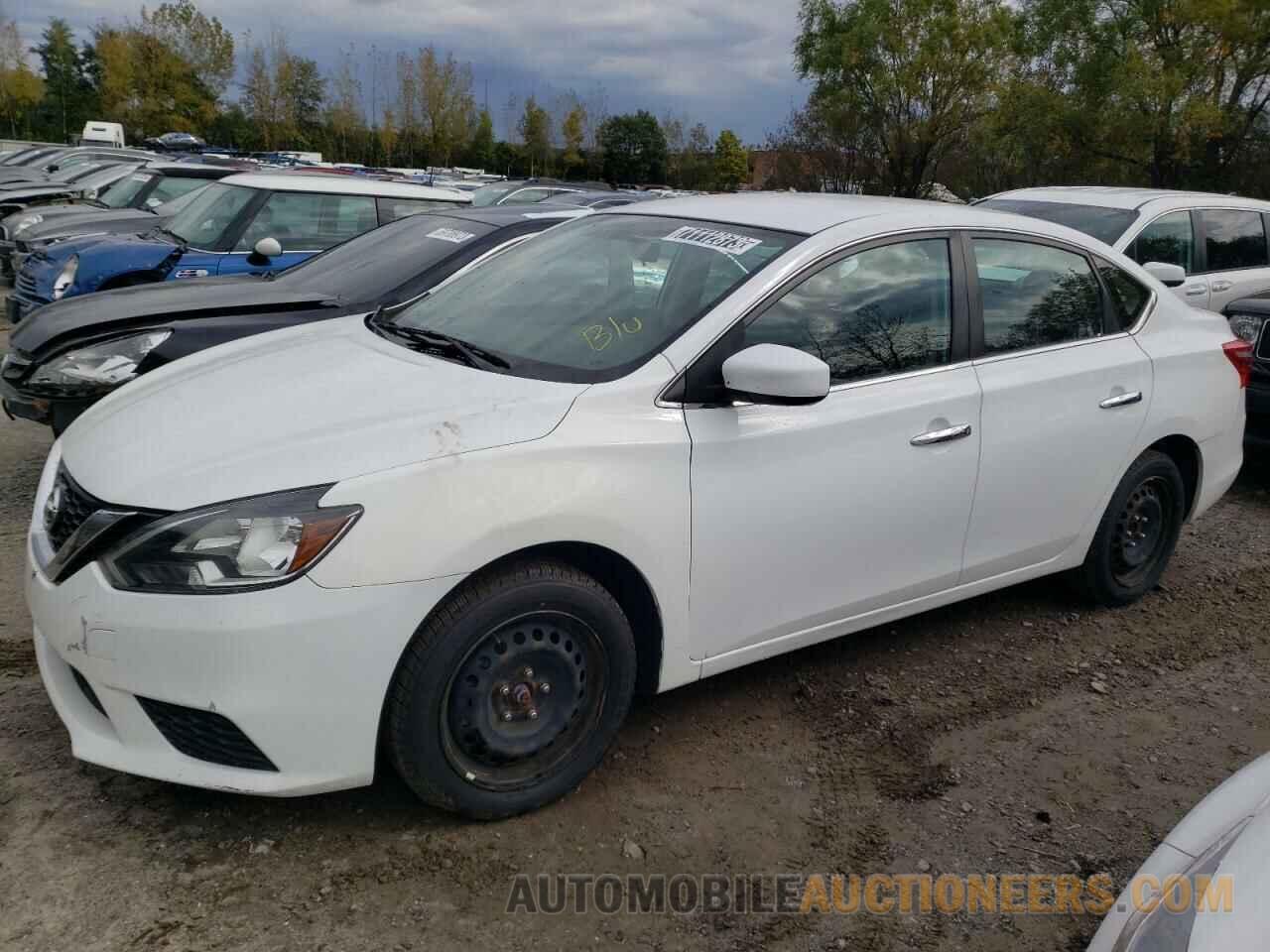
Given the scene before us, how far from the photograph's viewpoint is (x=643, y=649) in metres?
3.11

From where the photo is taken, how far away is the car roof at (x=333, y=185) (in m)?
8.13

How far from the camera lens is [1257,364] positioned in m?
6.55

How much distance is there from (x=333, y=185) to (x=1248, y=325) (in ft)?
21.9

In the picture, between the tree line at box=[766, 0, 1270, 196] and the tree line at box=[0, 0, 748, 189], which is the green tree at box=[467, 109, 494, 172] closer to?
the tree line at box=[0, 0, 748, 189]

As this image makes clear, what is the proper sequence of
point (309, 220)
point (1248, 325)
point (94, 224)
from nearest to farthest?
point (1248, 325) → point (309, 220) → point (94, 224)

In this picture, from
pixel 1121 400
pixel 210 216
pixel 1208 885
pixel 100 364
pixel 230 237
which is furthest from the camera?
pixel 210 216

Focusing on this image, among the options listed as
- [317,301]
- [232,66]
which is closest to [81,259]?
[317,301]

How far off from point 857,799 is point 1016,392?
158cm

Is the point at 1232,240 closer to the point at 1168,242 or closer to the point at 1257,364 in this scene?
the point at 1168,242

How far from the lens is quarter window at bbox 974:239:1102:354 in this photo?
150 inches

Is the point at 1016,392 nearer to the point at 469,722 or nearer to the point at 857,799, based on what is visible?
the point at 857,799

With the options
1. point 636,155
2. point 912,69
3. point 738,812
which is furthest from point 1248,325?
point 636,155

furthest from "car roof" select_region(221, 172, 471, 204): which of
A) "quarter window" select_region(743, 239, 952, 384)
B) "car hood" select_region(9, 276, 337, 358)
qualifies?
"quarter window" select_region(743, 239, 952, 384)

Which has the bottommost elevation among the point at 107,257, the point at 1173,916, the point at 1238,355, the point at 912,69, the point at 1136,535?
the point at 1136,535
